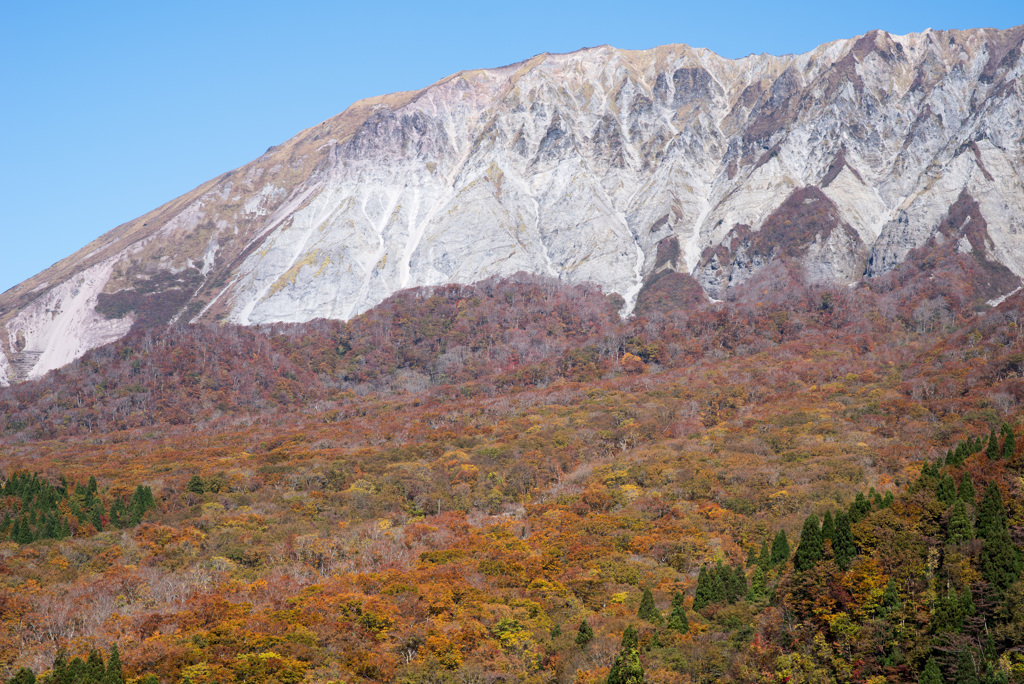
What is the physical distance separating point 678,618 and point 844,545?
1296 centimetres

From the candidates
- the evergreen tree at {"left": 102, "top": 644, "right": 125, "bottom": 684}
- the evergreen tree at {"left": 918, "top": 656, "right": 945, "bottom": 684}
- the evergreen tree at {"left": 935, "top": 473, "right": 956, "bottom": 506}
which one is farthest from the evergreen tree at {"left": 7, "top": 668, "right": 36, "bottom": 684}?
the evergreen tree at {"left": 935, "top": 473, "right": 956, "bottom": 506}

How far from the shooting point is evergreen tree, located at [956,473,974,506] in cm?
6194

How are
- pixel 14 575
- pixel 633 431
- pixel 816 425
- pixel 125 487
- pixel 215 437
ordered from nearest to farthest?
pixel 14 575
pixel 125 487
pixel 816 425
pixel 633 431
pixel 215 437

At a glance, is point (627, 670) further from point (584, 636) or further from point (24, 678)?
point (24, 678)

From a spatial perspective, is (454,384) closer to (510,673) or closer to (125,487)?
(125,487)

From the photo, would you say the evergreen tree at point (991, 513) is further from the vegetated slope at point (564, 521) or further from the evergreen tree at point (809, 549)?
the evergreen tree at point (809, 549)

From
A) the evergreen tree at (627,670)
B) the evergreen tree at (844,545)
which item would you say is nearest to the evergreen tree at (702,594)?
the evergreen tree at (844,545)

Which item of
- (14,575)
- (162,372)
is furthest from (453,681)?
(162,372)

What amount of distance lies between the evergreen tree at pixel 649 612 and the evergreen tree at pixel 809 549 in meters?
10.8

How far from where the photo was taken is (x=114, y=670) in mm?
54938

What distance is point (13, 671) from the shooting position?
5822cm

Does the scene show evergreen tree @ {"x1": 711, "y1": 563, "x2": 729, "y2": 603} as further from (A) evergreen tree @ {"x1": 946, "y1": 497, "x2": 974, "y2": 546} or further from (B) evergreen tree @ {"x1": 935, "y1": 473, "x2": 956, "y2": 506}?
(B) evergreen tree @ {"x1": 935, "y1": 473, "x2": 956, "y2": 506}

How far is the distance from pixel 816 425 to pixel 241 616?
7808 cm

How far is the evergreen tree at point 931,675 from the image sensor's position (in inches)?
1900
